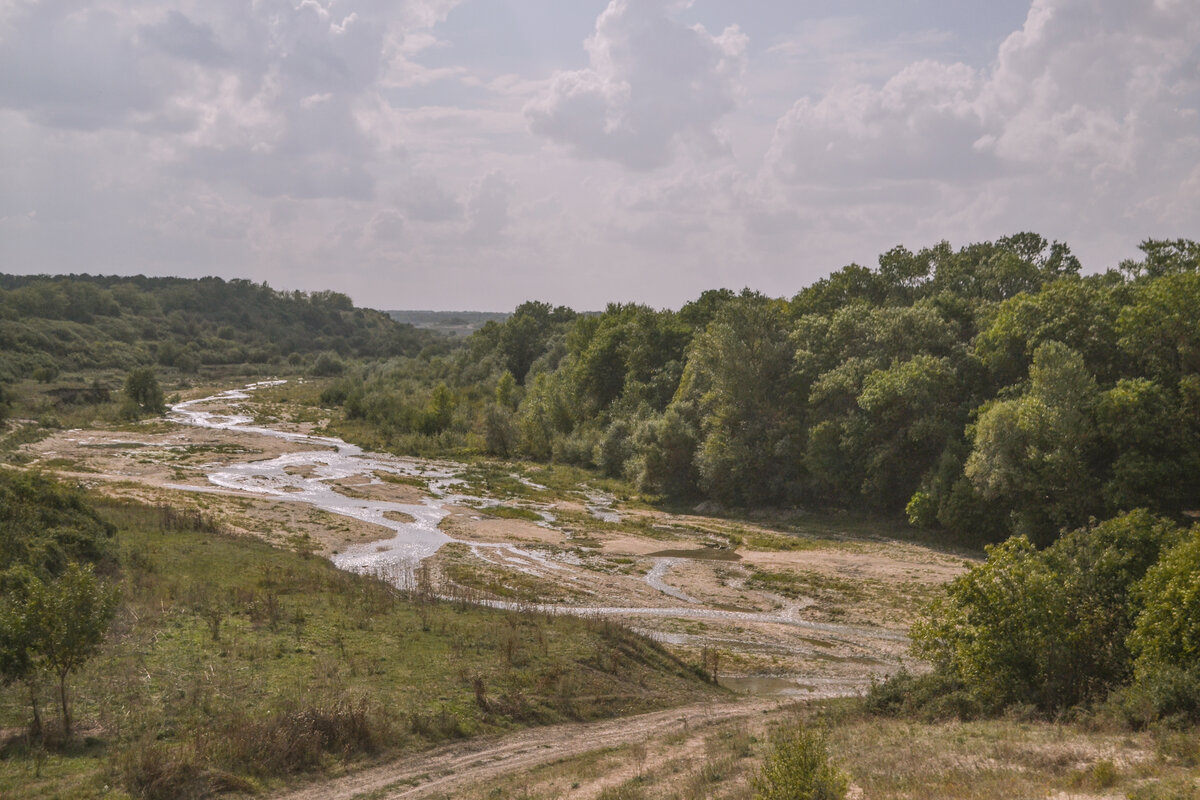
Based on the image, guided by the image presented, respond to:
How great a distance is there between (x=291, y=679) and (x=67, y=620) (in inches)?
217

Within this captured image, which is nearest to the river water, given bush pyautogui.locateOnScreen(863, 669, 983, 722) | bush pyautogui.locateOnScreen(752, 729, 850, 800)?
bush pyautogui.locateOnScreen(863, 669, 983, 722)

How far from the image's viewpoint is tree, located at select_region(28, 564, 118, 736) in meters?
16.0

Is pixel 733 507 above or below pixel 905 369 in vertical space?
below

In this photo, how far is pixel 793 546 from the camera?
47594 mm

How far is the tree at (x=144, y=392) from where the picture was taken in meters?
98.1

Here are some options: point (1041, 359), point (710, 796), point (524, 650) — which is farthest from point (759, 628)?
point (1041, 359)

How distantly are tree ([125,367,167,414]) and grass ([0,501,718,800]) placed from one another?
75605 mm

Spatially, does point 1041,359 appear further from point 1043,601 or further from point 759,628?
point 1043,601

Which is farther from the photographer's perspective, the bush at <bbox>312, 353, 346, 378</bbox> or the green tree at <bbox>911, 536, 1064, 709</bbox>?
the bush at <bbox>312, 353, 346, 378</bbox>

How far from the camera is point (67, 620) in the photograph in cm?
1619

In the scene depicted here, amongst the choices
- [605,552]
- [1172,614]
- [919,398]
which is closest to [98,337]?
[605,552]

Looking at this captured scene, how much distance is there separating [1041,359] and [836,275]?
85.0 feet

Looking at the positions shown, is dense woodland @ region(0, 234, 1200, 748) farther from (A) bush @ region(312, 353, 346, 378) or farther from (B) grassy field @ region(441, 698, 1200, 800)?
(A) bush @ region(312, 353, 346, 378)

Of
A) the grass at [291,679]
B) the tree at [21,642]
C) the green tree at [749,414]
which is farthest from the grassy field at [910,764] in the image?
the green tree at [749,414]
